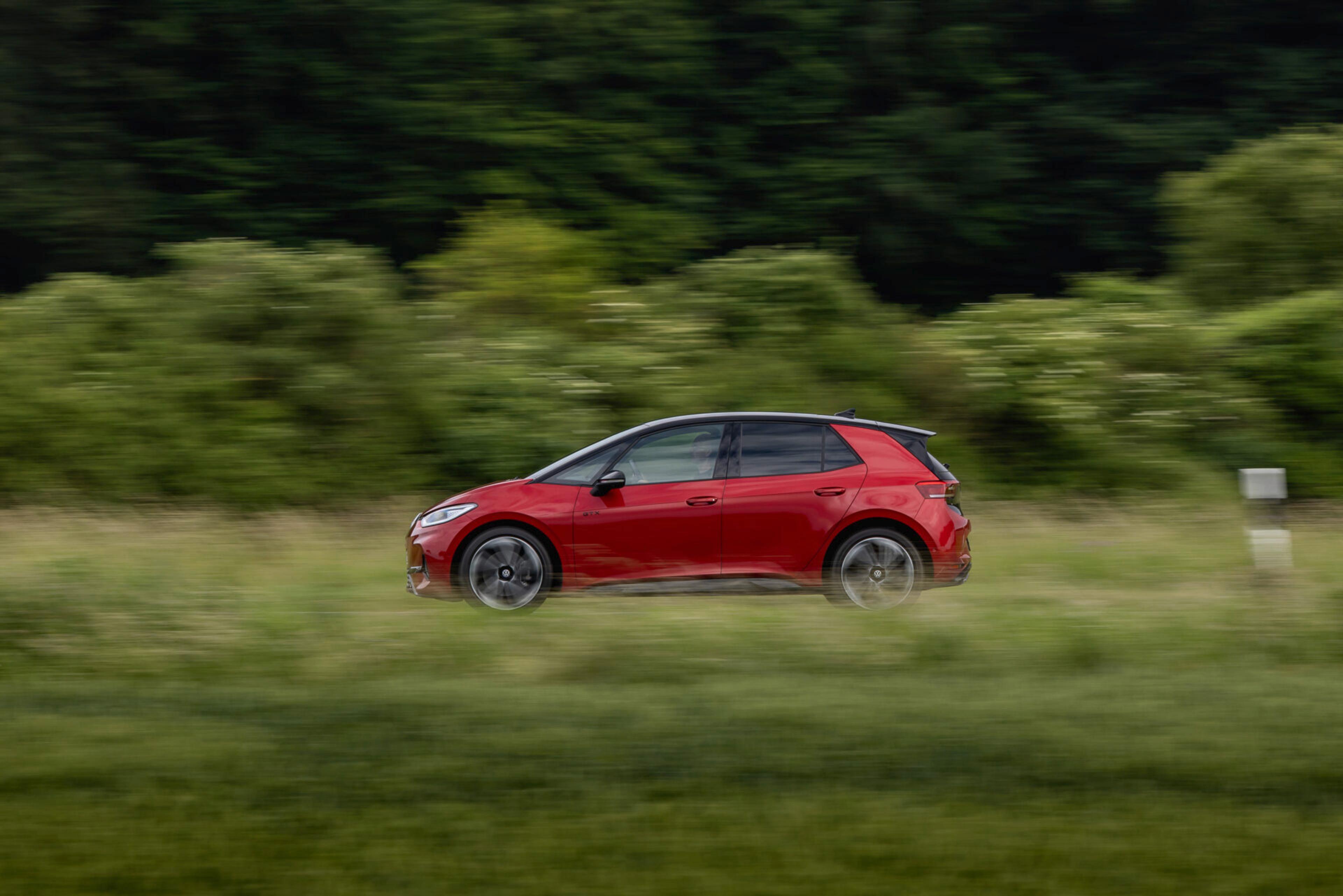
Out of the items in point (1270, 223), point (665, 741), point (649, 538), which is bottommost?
point (665, 741)

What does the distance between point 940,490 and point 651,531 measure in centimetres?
194

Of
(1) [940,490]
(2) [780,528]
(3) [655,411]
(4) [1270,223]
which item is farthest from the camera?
(4) [1270,223]

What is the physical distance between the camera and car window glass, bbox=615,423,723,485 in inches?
364

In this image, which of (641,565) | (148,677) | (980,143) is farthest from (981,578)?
(980,143)

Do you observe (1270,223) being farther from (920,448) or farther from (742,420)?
(742,420)

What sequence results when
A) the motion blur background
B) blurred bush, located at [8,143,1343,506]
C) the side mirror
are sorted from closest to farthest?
the motion blur background
the side mirror
blurred bush, located at [8,143,1343,506]

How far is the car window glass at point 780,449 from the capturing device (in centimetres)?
920

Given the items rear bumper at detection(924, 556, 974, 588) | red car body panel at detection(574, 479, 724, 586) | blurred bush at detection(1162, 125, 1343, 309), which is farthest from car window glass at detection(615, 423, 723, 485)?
blurred bush at detection(1162, 125, 1343, 309)

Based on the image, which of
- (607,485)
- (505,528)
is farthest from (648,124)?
(505,528)

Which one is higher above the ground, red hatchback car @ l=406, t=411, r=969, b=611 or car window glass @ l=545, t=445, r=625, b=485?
car window glass @ l=545, t=445, r=625, b=485

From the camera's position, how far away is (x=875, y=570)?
9.04 metres

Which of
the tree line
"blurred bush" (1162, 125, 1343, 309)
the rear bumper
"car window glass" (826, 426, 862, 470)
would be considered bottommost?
the rear bumper

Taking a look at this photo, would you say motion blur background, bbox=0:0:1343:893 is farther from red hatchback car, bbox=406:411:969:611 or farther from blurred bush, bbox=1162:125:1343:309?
red hatchback car, bbox=406:411:969:611

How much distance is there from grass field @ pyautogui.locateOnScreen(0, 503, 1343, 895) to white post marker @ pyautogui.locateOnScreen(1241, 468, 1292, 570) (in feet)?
1.02
